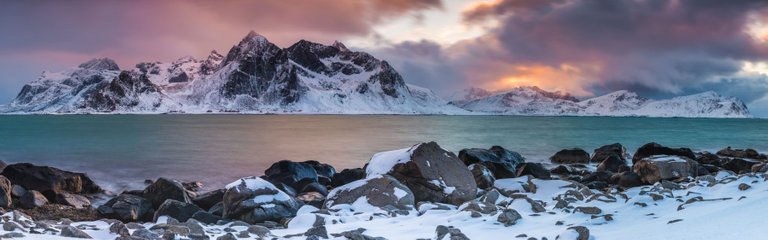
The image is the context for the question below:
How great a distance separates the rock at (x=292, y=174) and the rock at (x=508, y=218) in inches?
468

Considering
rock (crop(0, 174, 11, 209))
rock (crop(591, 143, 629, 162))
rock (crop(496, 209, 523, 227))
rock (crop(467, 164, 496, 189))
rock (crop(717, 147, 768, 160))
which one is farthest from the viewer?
rock (crop(717, 147, 768, 160))

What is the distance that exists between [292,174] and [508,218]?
13.6 meters

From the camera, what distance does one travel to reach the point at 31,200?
17.1m

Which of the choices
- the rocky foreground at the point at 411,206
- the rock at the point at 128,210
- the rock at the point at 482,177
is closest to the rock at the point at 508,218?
the rocky foreground at the point at 411,206

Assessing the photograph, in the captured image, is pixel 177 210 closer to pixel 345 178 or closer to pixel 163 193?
pixel 163 193

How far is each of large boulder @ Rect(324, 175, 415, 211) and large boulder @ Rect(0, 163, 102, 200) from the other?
34.6 ft

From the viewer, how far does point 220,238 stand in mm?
9477

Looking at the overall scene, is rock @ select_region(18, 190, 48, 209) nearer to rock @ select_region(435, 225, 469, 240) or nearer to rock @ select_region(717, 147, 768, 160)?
rock @ select_region(435, 225, 469, 240)

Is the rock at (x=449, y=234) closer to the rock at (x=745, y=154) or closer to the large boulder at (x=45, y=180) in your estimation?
the large boulder at (x=45, y=180)

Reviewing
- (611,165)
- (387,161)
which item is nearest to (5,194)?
(387,161)

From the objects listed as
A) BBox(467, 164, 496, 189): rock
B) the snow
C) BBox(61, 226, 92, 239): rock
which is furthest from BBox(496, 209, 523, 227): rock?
BBox(467, 164, 496, 189): rock

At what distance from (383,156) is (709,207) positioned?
10.8 metres

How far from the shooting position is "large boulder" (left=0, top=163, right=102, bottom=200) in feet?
64.2

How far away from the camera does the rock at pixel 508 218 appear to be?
35.6 ft
